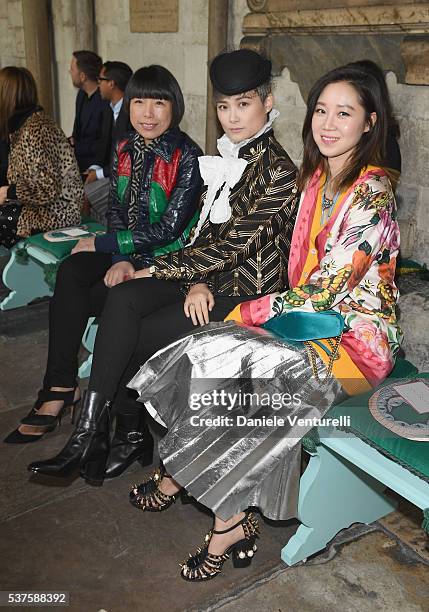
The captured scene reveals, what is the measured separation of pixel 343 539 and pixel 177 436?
0.81 meters

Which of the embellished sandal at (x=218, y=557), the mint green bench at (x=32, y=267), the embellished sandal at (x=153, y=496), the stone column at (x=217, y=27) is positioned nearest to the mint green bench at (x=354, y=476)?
the embellished sandal at (x=218, y=557)

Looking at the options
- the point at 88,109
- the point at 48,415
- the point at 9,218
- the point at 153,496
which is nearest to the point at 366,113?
the point at 153,496

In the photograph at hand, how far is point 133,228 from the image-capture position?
3.21 m

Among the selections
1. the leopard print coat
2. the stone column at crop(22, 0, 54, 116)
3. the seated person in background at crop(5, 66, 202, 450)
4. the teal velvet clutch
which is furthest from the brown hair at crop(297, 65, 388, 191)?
the stone column at crop(22, 0, 54, 116)

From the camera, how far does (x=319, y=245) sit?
2369mm

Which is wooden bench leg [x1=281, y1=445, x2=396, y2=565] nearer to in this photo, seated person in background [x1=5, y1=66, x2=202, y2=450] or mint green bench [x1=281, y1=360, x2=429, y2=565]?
mint green bench [x1=281, y1=360, x2=429, y2=565]

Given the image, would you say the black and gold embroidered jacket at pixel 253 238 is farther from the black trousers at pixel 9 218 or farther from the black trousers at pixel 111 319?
the black trousers at pixel 9 218

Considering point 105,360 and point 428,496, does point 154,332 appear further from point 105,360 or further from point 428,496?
point 428,496

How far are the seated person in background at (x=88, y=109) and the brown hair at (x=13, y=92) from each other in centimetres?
178

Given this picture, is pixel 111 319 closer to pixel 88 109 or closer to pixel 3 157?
pixel 3 157

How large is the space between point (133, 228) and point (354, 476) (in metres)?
1.59

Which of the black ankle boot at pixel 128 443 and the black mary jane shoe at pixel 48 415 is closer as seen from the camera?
the black ankle boot at pixel 128 443

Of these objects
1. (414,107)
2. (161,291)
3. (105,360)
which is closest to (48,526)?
(105,360)

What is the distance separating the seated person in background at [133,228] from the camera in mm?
2963
